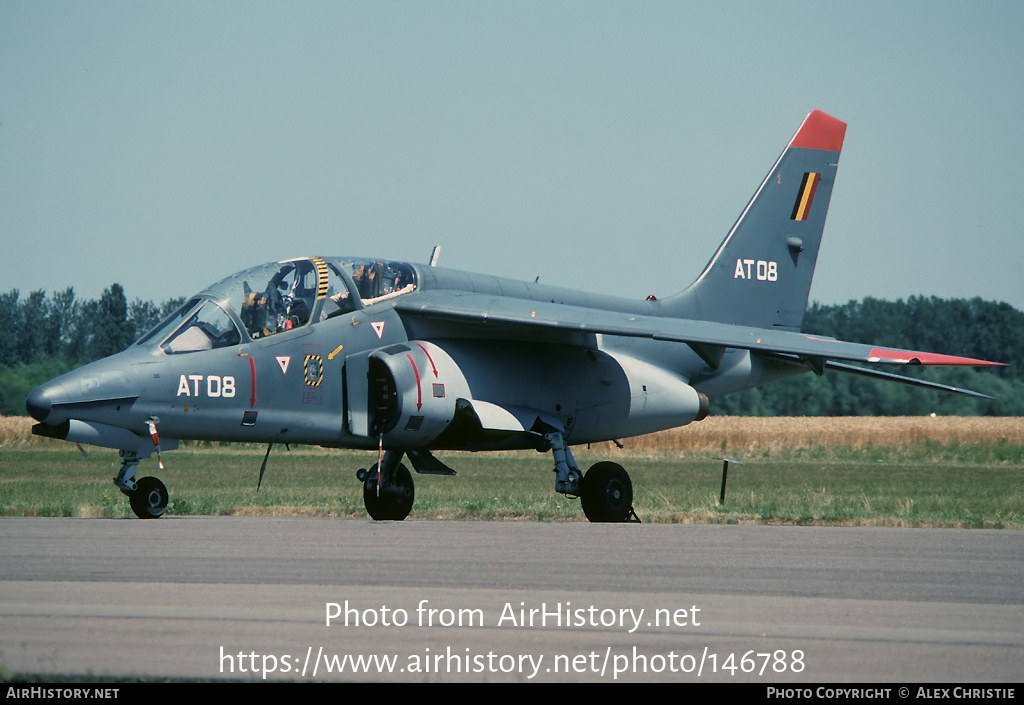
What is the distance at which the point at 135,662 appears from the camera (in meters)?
5.99

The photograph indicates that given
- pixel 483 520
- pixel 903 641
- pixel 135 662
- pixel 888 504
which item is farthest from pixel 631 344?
pixel 135 662

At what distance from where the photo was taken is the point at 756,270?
20.3 meters

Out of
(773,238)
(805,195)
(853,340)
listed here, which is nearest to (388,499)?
(773,238)

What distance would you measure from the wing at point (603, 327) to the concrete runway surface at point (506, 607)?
10.2 ft

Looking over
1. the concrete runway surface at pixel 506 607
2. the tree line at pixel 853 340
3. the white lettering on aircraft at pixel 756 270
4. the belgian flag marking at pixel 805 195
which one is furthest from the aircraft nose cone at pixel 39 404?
the tree line at pixel 853 340

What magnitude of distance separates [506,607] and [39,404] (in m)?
7.13

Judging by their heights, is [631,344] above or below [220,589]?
above

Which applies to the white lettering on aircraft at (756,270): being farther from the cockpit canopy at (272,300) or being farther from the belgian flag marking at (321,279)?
the belgian flag marking at (321,279)

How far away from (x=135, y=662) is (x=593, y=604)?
288 centimetres

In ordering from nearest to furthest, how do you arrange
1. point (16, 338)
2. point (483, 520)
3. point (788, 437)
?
point (483, 520) < point (788, 437) < point (16, 338)

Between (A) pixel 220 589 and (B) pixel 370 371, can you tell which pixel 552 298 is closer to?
(B) pixel 370 371

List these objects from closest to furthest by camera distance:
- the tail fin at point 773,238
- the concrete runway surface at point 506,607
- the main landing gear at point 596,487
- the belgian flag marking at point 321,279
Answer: the concrete runway surface at point 506,607, the belgian flag marking at point 321,279, the main landing gear at point 596,487, the tail fin at point 773,238

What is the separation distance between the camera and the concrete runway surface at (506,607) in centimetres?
604

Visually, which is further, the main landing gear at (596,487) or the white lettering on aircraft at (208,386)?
the main landing gear at (596,487)
